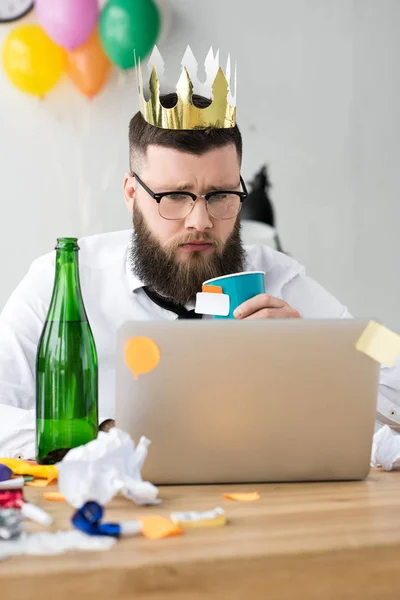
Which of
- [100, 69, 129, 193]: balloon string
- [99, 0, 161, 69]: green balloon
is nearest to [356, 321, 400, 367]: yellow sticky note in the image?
[99, 0, 161, 69]: green balloon

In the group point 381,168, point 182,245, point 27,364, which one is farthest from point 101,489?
point 381,168

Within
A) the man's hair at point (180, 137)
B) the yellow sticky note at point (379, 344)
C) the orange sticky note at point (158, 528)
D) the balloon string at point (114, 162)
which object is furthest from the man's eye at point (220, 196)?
the balloon string at point (114, 162)

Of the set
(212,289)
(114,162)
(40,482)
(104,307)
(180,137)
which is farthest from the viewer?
(114,162)

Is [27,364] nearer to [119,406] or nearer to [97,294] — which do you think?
[97,294]

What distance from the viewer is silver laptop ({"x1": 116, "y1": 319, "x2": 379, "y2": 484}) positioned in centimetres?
91

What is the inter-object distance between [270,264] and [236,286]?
3.18 feet

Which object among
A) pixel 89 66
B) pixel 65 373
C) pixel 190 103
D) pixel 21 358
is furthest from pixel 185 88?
pixel 89 66

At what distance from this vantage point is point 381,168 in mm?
3600

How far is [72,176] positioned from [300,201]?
1039 mm

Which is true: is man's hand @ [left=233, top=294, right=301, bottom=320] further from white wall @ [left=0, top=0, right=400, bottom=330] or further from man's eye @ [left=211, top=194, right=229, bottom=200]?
white wall @ [left=0, top=0, right=400, bottom=330]

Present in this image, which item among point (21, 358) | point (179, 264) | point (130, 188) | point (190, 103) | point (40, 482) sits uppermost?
point (190, 103)

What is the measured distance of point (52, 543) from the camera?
701mm

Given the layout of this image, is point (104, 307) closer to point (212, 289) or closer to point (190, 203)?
point (190, 203)

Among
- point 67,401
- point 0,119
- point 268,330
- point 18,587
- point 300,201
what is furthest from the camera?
point 300,201
